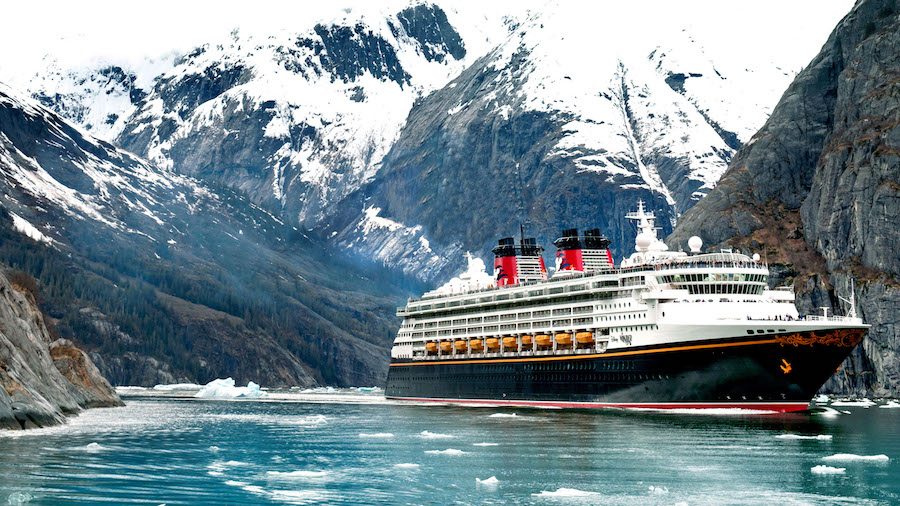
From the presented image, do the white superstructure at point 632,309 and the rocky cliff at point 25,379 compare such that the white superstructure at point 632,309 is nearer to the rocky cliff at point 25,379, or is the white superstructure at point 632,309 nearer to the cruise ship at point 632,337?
the cruise ship at point 632,337

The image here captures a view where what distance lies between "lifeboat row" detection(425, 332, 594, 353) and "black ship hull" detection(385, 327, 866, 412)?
5.81 ft

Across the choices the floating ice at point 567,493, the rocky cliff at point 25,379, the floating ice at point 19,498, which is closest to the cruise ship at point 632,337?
the rocky cliff at point 25,379

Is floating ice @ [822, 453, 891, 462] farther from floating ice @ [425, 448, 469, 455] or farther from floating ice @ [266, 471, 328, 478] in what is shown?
floating ice @ [266, 471, 328, 478]

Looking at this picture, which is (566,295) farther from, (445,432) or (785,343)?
(445,432)

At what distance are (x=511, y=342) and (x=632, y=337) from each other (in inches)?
940

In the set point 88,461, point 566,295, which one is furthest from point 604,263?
point 88,461

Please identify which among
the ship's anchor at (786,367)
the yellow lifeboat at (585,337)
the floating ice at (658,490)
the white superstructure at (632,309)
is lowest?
the floating ice at (658,490)

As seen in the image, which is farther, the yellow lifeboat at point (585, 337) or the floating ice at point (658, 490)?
the yellow lifeboat at point (585, 337)

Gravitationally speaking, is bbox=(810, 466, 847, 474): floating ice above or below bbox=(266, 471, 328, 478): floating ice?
below

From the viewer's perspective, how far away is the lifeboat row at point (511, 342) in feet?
393

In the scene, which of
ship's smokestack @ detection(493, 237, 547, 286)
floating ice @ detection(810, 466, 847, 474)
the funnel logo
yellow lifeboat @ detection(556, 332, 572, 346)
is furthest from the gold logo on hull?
ship's smokestack @ detection(493, 237, 547, 286)

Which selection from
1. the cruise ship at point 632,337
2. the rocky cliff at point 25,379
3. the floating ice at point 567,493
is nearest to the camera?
the floating ice at point 567,493

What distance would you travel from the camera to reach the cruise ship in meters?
100

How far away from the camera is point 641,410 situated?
107875mm
